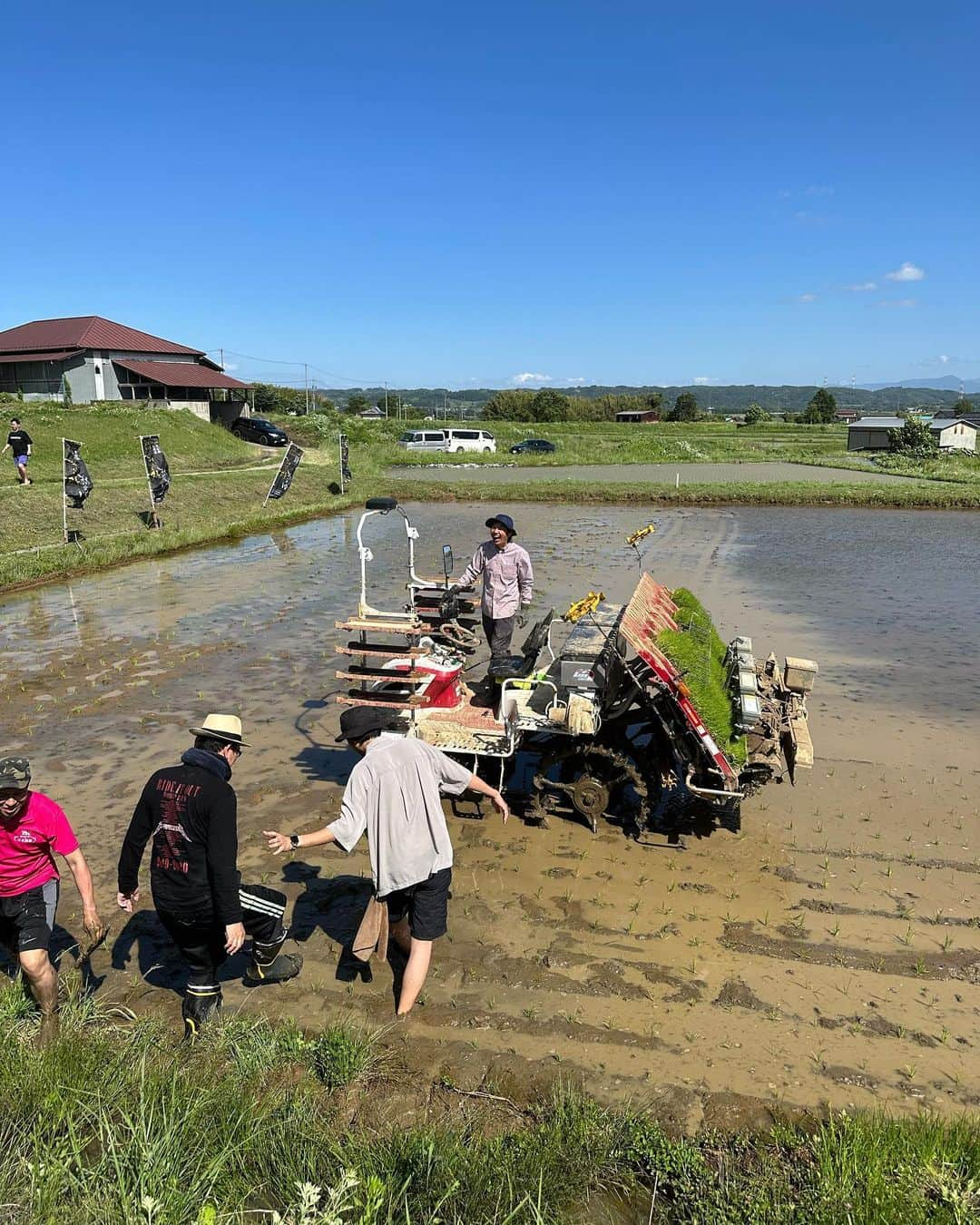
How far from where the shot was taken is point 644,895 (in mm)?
5918

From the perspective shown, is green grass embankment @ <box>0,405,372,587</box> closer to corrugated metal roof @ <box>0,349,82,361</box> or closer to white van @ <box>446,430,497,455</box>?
corrugated metal roof @ <box>0,349,82,361</box>

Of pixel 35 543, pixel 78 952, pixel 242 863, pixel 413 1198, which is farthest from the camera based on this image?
pixel 35 543

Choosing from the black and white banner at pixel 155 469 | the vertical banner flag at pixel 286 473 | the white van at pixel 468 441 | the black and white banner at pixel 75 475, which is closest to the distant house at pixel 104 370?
the white van at pixel 468 441

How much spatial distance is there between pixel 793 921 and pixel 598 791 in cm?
175

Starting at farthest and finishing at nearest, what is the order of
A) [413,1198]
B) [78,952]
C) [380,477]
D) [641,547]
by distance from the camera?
[380,477] < [641,547] < [78,952] < [413,1198]

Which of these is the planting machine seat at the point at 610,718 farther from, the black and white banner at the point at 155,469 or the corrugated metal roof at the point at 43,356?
the corrugated metal roof at the point at 43,356

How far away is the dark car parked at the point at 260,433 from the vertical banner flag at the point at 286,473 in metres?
15.7

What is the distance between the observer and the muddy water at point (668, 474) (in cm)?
3888

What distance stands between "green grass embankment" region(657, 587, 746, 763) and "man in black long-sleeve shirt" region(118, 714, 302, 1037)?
331 cm

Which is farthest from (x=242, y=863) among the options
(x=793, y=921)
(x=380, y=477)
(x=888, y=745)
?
(x=380, y=477)

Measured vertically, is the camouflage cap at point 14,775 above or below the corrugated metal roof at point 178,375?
below

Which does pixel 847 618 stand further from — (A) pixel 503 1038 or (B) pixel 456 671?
(A) pixel 503 1038

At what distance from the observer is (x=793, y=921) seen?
557cm

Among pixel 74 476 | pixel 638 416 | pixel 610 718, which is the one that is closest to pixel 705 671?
pixel 610 718
